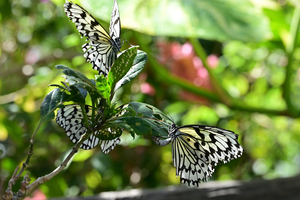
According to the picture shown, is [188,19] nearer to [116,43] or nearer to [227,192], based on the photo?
[116,43]

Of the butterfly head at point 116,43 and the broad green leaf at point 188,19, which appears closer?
the butterfly head at point 116,43

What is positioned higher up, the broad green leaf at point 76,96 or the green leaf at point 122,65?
the green leaf at point 122,65

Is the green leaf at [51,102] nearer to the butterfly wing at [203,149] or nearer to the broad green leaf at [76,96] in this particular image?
the broad green leaf at [76,96]

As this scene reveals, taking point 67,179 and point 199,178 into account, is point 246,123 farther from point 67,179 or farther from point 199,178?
point 199,178

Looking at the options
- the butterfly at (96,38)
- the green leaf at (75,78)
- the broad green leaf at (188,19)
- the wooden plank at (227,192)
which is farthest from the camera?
the wooden plank at (227,192)

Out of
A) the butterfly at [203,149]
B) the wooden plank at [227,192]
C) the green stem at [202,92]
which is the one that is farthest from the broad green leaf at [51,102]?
the green stem at [202,92]

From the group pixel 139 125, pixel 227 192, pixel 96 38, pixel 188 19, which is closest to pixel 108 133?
pixel 139 125

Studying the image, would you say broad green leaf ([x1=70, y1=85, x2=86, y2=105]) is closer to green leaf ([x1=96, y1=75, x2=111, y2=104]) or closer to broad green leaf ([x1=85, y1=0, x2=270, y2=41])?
green leaf ([x1=96, y1=75, x2=111, y2=104])
